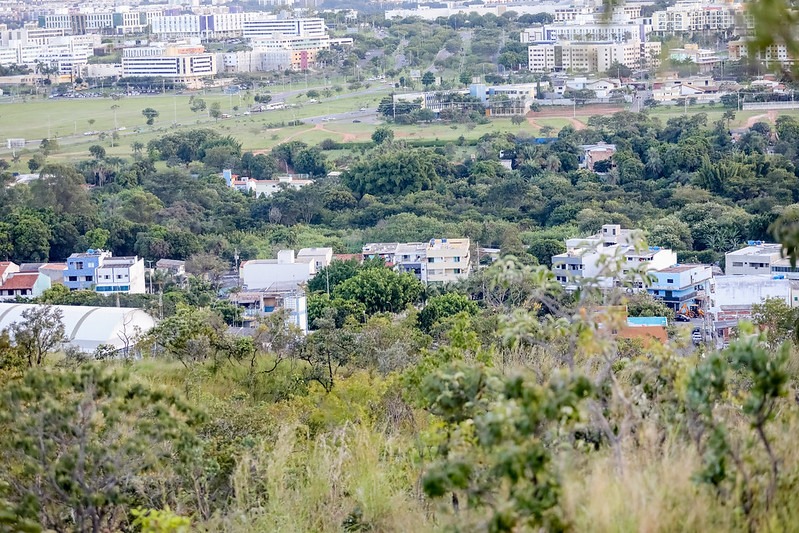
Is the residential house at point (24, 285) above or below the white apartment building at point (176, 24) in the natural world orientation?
below

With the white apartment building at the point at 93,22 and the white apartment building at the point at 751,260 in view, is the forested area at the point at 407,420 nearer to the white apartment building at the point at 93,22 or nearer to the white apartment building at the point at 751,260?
the white apartment building at the point at 751,260

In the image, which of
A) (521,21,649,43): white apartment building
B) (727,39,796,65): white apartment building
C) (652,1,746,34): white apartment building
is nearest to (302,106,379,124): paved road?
(521,21,649,43): white apartment building

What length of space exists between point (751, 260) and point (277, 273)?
133 inches

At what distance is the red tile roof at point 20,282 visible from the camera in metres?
9.48

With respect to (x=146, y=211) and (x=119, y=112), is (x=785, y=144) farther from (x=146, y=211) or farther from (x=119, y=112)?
(x=119, y=112)

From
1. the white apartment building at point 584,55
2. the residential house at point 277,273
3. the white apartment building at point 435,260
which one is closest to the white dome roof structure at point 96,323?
the residential house at point 277,273

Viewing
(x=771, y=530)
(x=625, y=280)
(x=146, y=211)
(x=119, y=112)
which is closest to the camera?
(x=771, y=530)

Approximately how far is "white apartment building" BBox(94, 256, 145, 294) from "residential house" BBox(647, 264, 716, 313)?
374 centimetres

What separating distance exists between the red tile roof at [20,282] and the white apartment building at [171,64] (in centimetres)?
1409

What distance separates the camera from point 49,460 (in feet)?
7.58

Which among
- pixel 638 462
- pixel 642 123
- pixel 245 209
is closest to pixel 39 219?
pixel 245 209

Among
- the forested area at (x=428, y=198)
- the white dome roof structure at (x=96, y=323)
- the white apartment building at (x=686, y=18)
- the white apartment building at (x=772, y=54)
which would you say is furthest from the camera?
the white apartment building at (x=686, y=18)

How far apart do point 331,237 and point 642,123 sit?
5836 mm

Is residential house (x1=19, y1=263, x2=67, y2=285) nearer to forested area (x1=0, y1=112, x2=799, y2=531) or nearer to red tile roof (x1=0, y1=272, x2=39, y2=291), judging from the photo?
red tile roof (x1=0, y1=272, x2=39, y2=291)
